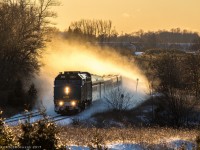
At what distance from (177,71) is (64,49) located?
25.6m

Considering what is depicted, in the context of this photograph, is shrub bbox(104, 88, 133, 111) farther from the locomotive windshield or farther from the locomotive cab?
the locomotive windshield

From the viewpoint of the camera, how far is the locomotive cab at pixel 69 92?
3916cm

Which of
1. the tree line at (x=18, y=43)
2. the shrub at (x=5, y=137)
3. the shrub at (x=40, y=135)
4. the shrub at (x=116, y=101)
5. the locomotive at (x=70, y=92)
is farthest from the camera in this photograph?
the tree line at (x=18, y=43)

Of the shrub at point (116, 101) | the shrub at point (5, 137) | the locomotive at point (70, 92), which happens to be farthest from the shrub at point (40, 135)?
the shrub at point (116, 101)

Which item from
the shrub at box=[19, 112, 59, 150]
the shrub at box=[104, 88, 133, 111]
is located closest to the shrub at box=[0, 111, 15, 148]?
the shrub at box=[19, 112, 59, 150]

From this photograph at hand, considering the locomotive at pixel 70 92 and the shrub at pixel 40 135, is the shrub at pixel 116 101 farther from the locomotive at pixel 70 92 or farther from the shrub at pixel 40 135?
the shrub at pixel 40 135

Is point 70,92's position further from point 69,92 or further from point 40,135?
point 40,135

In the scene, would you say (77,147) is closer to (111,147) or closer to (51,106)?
(111,147)

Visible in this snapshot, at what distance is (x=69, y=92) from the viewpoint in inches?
1551

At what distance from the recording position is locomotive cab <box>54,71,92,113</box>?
39.2 meters

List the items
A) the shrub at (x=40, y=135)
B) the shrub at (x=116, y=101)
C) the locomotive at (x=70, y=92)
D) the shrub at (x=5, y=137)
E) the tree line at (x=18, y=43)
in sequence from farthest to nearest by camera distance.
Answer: the tree line at (x=18, y=43) → the shrub at (x=116, y=101) → the locomotive at (x=70, y=92) → the shrub at (x=5, y=137) → the shrub at (x=40, y=135)

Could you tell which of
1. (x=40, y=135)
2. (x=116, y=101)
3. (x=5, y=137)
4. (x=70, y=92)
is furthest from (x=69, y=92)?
(x=40, y=135)

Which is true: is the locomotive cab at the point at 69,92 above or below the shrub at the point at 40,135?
below

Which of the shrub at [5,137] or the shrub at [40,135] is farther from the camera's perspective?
the shrub at [5,137]
